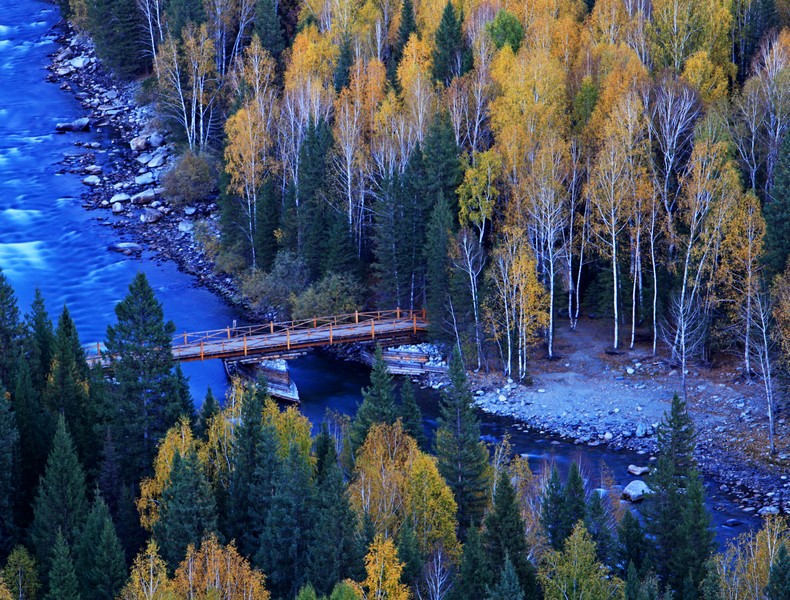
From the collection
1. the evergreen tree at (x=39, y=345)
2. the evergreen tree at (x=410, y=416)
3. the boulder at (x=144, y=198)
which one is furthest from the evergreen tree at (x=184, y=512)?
the boulder at (x=144, y=198)

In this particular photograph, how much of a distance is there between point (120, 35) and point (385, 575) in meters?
73.2

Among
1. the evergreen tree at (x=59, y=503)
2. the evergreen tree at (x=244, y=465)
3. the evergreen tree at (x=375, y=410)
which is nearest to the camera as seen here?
the evergreen tree at (x=59, y=503)

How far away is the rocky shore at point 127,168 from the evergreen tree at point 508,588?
40196mm

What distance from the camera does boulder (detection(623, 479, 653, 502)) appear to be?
189ft

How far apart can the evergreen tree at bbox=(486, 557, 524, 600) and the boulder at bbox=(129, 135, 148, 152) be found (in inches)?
2515

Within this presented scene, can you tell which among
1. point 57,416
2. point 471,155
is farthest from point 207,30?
point 57,416

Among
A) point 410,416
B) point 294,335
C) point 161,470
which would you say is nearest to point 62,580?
point 161,470

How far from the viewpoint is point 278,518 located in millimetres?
49656

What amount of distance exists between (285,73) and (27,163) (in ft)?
87.4

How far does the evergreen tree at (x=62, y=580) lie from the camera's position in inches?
1855

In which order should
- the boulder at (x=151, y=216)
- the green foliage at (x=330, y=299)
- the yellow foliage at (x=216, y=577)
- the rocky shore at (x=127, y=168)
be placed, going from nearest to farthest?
the yellow foliage at (x=216, y=577) < the green foliage at (x=330, y=299) < the rocky shore at (x=127, y=168) < the boulder at (x=151, y=216)

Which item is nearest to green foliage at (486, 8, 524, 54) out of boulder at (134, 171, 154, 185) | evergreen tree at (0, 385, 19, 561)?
boulder at (134, 171, 154, 185)

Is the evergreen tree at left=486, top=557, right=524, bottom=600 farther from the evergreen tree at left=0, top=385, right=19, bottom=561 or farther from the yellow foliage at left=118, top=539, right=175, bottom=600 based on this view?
the evergreen tree at left=0, top=385, right=19, bottom=561

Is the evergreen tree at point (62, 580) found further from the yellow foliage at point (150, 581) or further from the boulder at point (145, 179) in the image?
the boulder at point (145, 179)
